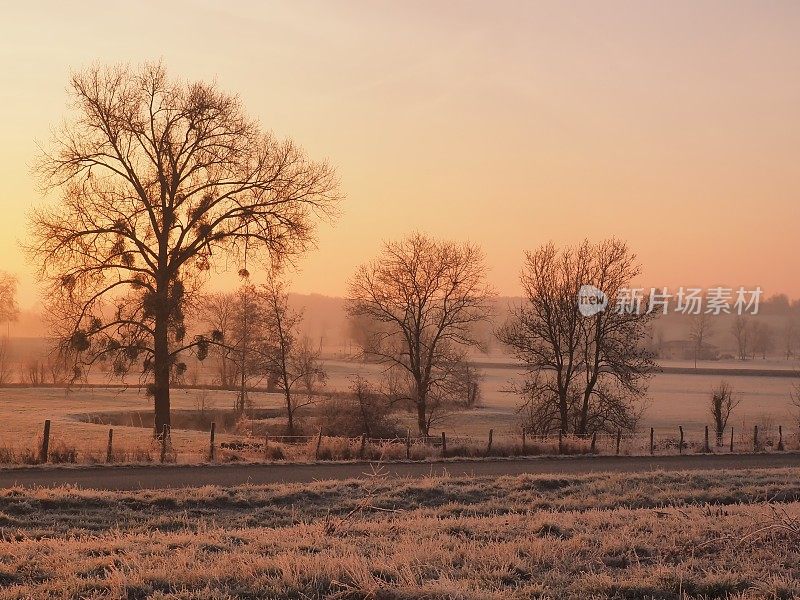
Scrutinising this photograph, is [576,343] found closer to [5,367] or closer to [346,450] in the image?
[346,450]

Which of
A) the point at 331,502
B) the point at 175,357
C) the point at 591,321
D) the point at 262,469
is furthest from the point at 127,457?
the point at 591,321

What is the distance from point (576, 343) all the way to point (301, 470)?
26116 millimetres

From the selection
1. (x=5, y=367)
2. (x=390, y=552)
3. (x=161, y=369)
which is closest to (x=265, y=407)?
(x=161, y=369)

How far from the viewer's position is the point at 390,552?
9195 millimetres

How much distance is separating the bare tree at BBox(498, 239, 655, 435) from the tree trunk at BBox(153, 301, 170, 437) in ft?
62.4

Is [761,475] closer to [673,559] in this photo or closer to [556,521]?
[556,521]

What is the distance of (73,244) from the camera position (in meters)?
30.4

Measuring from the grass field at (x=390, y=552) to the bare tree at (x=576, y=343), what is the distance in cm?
2866

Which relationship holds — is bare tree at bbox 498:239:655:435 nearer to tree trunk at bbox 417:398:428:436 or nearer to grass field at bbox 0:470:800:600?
tree trunk at bbox 417:398:428:436

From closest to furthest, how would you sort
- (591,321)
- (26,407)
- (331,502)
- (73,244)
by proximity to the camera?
(331,502) → (73,244) → (591,321) → (26,407)

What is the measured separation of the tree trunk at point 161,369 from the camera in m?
31.4

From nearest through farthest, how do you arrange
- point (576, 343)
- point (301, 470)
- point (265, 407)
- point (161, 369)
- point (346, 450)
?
point (301, 470), point (346, 450), point (161, 369), point (576, 343), point (265, 407)

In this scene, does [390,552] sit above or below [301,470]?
above

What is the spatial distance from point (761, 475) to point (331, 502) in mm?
12417
